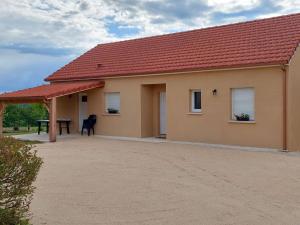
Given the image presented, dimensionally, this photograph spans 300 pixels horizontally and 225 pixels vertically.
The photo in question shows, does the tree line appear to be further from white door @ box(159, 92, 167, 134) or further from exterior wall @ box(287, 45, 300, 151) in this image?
exterior wall @ box(287, 45, 300, 151)

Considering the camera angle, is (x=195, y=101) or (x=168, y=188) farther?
(x=195, y=101)

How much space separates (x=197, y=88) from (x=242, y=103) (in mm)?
2398

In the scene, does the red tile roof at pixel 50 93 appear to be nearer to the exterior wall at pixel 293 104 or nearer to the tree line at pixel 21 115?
the exterior wall at pixel 293 104

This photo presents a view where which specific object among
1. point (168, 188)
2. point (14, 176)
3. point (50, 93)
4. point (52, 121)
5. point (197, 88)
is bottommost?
point (168, 188)

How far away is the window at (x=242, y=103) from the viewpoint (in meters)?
17.6

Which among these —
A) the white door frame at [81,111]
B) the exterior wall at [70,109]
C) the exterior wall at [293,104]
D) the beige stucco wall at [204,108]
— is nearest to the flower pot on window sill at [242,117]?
the beige stucco wall at [204,108]

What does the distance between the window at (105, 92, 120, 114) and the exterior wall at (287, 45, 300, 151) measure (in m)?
9.81

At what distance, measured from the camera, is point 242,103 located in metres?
17.9

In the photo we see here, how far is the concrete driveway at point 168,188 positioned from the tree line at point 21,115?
20.7 meters

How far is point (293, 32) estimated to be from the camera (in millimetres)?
17797

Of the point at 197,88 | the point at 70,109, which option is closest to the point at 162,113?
the point at 197,88

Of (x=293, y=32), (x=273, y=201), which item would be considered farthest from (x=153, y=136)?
(x=273, y=201)

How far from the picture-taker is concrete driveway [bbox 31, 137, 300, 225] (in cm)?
710

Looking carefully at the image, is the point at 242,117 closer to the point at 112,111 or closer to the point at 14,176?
the point at 112,111
